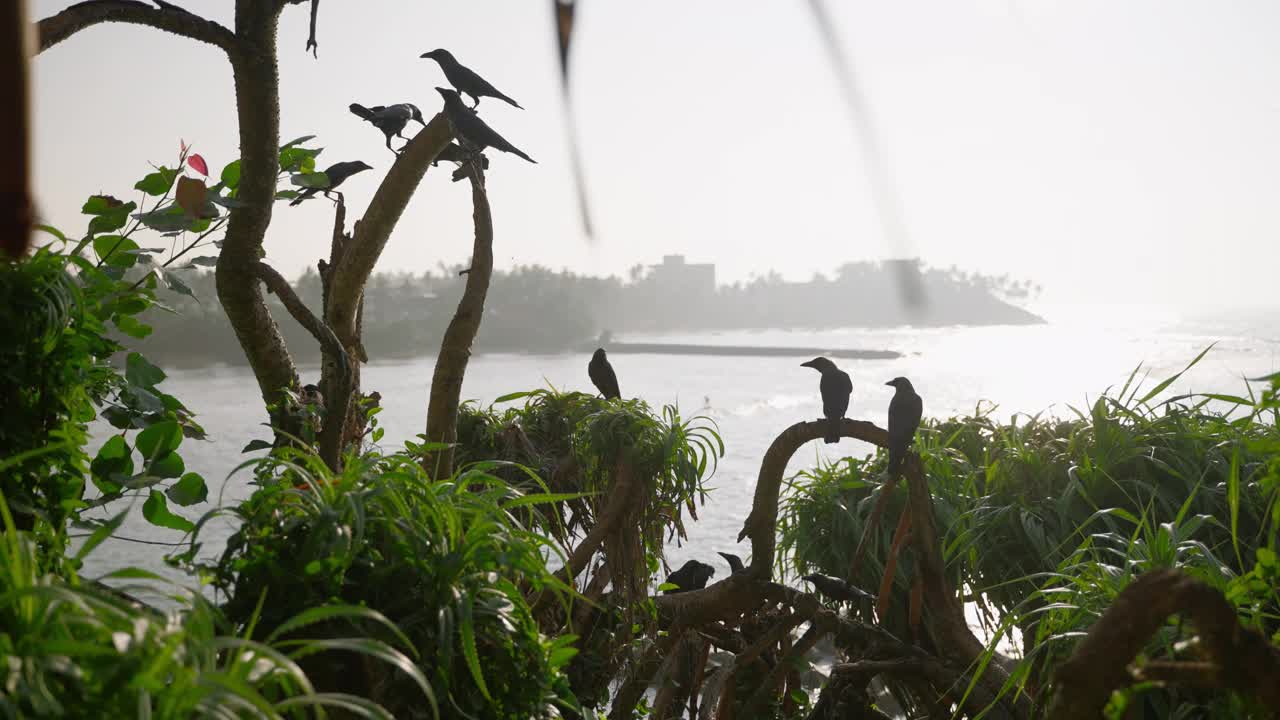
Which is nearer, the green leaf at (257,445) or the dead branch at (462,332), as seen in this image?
the green leaf at (257,445)

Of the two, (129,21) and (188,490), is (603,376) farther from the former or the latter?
(129,21)

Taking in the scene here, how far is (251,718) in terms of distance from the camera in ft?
1.44

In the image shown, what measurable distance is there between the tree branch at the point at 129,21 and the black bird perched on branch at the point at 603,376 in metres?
1.14

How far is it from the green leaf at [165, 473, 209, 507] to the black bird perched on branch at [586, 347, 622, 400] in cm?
108

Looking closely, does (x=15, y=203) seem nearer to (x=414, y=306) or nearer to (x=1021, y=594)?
(x=1021, y=594)

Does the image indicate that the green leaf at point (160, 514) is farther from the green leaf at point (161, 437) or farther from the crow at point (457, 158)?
→ the crow at point (457, 158)

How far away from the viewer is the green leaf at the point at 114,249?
43.9 inches

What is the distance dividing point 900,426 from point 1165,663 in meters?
1.02

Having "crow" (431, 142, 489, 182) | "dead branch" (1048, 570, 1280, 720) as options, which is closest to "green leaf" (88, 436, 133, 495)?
"crow" (431, 142, 489, 182)

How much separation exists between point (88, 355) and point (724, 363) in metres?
21.5

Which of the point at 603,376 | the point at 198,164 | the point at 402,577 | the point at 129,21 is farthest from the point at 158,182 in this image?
the point at 603,376

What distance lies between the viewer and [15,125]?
0.23 metres

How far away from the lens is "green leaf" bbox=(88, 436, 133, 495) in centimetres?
96

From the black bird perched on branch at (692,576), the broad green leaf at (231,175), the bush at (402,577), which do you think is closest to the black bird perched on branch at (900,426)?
the black bird perched on branch at (692,576)
